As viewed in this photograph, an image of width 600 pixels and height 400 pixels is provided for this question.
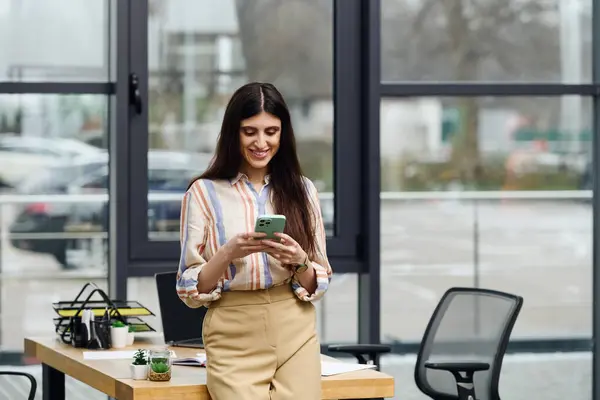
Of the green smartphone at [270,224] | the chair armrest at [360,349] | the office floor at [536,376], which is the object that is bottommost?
the office floor at [536,376]

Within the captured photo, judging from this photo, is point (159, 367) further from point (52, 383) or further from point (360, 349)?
point (360, 349)

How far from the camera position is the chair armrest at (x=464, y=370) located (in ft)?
12.9

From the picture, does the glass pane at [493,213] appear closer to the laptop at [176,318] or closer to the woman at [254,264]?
the laptop at [176,318]

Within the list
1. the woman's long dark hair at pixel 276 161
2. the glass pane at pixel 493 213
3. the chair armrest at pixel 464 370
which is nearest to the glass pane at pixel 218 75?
the glass pane at pixel 493 213

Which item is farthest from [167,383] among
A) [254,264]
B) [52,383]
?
[52,383]

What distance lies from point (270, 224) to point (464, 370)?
4.29 feet

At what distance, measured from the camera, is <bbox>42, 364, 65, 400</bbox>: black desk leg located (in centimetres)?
410

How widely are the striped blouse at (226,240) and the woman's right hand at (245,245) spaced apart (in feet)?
0.30

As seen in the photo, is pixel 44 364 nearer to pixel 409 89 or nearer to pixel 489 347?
pixel 489 347

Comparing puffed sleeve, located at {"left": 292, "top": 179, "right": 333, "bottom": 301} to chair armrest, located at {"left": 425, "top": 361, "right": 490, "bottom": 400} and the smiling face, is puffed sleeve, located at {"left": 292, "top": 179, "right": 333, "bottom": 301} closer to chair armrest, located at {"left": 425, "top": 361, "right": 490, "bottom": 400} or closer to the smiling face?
the smiling face

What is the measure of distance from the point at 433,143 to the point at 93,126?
5.16ft

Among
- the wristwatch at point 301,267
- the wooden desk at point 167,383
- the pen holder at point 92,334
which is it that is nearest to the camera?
the wristwatch at point 301,267

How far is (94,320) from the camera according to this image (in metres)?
3.93

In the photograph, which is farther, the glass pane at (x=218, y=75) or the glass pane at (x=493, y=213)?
the glass pane at (x=493, y=213)
